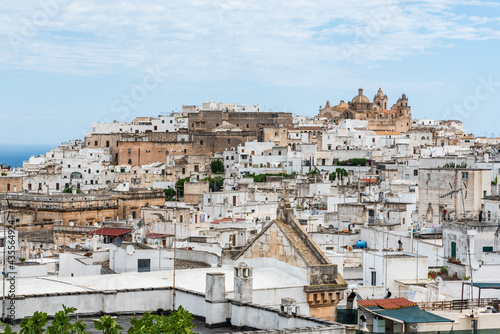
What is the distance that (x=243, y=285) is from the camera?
13.5 metres

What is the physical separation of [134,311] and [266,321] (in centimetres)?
239

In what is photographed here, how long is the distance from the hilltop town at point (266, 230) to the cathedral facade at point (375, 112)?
702 cm

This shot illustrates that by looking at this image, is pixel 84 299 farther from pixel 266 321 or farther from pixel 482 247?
pixel 482 247

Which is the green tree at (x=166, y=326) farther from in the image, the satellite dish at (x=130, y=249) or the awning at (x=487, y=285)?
the satellite dish at (x=130, y=249)

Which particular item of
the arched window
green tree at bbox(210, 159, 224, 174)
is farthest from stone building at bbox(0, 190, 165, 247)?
green tree at bbox(210, 159, 224, 174)

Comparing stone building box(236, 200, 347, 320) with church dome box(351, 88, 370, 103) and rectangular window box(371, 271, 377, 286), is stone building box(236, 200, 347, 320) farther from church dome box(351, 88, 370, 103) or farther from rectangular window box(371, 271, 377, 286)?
church dome box(351, 88, 370, 103)

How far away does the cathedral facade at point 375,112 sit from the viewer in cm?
9512

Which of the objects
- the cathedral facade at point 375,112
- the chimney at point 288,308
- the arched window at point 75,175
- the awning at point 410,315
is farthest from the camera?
the cathedral facade at point 375,112

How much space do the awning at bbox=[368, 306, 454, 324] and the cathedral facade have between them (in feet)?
256

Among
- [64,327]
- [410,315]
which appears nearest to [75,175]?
[410,315]

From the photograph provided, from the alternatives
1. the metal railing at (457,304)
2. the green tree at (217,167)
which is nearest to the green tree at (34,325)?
the metal railing at (457,304)

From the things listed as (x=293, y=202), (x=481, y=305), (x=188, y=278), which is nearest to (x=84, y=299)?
(x=188, y=278)

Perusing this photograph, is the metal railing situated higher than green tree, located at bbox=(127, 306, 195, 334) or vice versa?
green tree, located at bbox=(127, 306, 195, 334)

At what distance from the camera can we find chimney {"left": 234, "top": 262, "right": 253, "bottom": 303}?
13.4m
